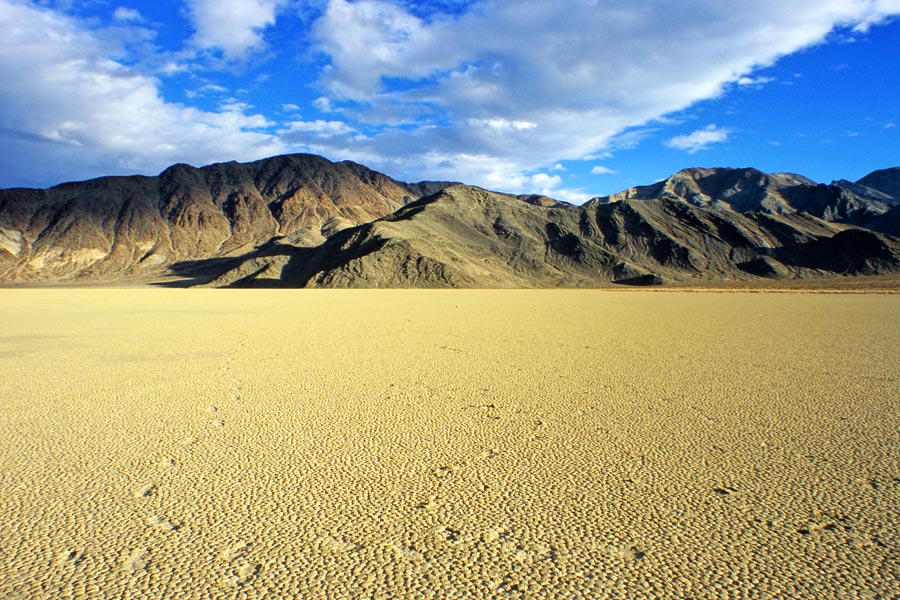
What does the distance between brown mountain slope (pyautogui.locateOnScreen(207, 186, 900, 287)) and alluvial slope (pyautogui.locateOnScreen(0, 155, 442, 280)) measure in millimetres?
34747

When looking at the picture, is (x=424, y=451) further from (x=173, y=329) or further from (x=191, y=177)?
(x=191, y=177)

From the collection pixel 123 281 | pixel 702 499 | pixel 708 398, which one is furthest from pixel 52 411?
pixel 123 281

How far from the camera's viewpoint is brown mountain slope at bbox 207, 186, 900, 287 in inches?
2596

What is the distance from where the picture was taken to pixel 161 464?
4.33 metres

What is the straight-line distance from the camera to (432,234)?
260ft

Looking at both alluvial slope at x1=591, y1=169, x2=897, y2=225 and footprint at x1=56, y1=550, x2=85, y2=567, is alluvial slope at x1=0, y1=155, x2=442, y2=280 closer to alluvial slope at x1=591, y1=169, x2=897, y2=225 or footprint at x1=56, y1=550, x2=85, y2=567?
alluvial slope at x1=591, y1=169, x2=897, y2=225

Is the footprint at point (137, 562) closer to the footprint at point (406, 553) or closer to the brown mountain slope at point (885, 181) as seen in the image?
the footprint at point (406, 553)

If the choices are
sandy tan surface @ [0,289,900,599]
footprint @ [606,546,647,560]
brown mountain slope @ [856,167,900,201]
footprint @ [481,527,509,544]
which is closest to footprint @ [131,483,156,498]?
sandy tan surface @ [0,289,900,599]

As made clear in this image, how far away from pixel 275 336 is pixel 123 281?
98.1 meters

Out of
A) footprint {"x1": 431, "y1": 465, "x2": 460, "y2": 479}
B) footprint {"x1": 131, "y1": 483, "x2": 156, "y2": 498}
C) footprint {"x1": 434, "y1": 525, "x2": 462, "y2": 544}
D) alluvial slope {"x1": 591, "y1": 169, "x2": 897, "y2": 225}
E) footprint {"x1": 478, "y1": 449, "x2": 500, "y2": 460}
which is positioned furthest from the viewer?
alluvial slope {"x1": 591, "y1": 169, "x2": 897, "y2": 225}

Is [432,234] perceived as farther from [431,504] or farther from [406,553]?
[406,553]

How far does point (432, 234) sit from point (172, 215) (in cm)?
8405

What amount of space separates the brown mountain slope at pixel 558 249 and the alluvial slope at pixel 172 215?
34747 millimetres

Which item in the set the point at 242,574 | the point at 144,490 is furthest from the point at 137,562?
the point at 144,490
